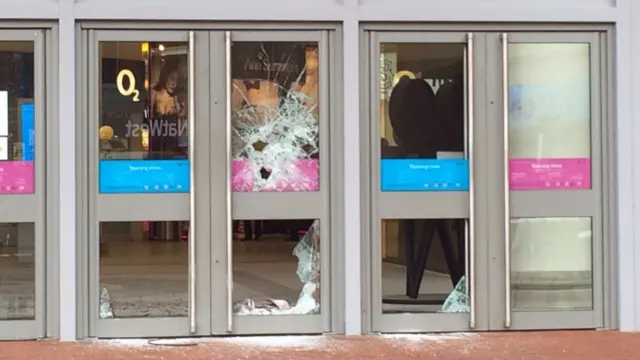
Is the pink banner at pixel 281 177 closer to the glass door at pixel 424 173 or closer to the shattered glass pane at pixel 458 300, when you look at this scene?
the glass door at pixel 424 173

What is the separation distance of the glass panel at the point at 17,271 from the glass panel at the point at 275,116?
5.72 feet

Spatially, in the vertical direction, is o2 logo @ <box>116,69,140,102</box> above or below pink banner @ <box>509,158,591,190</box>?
above

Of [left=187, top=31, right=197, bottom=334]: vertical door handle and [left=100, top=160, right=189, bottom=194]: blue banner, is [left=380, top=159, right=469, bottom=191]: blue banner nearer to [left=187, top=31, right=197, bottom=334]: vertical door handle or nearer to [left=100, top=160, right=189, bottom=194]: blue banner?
[left=187, top=31, right=197, bottom=334]: vertical door handle

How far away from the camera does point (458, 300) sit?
6.89m

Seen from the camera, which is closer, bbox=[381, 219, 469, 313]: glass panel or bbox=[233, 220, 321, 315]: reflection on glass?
bbox=[233, 220, 321, 315]: reflection on glass

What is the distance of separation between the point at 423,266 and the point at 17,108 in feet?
11.8

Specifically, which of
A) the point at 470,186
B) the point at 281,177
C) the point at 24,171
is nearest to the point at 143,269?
the point at 24,171

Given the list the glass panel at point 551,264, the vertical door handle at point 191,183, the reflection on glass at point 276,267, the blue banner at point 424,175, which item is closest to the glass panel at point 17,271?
the vertical door handle at point 191,183

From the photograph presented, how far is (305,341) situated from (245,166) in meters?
1.51

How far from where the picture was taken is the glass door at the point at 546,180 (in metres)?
6.80

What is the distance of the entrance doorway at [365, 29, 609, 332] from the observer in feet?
22.1

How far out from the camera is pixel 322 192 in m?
6.70

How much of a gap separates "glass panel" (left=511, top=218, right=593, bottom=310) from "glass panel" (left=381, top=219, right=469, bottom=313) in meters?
0.49

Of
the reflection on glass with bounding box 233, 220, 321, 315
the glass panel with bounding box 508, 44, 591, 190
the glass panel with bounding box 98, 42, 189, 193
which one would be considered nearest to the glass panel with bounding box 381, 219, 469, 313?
the reflection on glass with bounding box 233, 220, 321, 315
